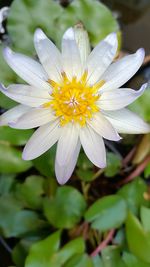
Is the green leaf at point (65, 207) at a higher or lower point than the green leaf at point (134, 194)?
higher

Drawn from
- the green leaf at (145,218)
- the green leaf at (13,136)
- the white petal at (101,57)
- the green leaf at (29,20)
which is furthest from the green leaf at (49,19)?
the green leaf at (145,218)

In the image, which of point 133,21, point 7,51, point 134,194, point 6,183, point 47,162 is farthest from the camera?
point 133,21

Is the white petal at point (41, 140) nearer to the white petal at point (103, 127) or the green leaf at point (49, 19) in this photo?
the white petal at point (103, 127)

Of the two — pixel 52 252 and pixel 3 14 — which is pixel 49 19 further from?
pixel 52 252

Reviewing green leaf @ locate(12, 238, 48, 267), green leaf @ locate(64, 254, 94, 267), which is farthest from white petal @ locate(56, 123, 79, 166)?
green leaf @ locate(12, 238, 48, 267)

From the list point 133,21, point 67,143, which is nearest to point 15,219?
point 67,143
